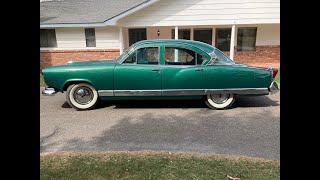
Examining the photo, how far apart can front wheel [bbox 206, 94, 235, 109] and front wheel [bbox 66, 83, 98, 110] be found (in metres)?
2.68

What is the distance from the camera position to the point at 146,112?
5.76 metres

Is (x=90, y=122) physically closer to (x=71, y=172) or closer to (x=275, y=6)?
(x=71, y=172)

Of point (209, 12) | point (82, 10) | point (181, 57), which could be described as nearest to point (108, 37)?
point (82, 10)

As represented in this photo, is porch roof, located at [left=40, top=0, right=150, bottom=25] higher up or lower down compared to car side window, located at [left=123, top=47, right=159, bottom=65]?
higher up

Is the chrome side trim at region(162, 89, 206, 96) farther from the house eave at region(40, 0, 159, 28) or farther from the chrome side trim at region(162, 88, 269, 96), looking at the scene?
the house eave at region(40, 0, 159, 28)

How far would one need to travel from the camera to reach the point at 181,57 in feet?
19.6

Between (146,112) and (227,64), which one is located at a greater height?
(227,64)

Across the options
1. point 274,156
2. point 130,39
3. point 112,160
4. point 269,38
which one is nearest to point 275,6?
point 269,38

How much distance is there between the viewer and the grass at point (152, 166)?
3.08 m

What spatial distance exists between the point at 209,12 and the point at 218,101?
6.58 m

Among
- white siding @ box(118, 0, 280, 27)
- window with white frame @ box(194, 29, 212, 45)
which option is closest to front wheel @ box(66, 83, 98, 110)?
white siding @ box(118, 0, 280, 27)

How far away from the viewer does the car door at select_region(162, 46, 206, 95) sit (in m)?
5.68
